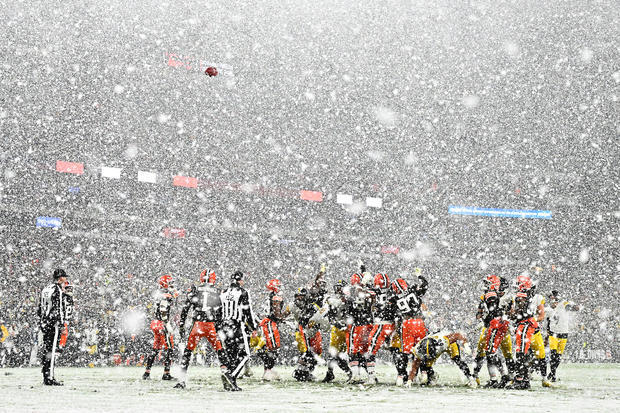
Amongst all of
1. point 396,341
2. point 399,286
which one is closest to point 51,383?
point 396,341

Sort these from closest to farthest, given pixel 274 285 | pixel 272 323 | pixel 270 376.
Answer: pixel 274 285
pixel 272 323
pixel 270 376

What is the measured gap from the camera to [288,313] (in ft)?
43.8

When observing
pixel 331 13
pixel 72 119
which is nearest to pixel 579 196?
pixel 331 13

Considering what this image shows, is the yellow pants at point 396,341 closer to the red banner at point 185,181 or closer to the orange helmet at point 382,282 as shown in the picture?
the orange helmet at point 382,282

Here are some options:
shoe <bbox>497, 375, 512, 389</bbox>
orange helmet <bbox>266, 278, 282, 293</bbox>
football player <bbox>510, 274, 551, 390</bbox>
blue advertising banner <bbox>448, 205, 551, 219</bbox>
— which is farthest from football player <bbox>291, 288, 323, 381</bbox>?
blue advertising banner <bbox>448, 205, 551, 219</bbox>

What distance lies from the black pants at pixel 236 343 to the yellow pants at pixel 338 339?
2.62 meters

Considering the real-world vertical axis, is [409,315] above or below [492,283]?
below

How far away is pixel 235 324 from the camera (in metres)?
10.6

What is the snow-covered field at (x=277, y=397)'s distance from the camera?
27.2 feet

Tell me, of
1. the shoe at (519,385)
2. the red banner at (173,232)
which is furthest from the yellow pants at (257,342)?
the red banner at (173,232)

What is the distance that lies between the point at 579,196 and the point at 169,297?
2068 inches

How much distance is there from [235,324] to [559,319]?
319 inches

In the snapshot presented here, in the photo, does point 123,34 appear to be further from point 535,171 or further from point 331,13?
point 535,171

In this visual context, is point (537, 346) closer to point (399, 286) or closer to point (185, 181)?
point (399, 286)
